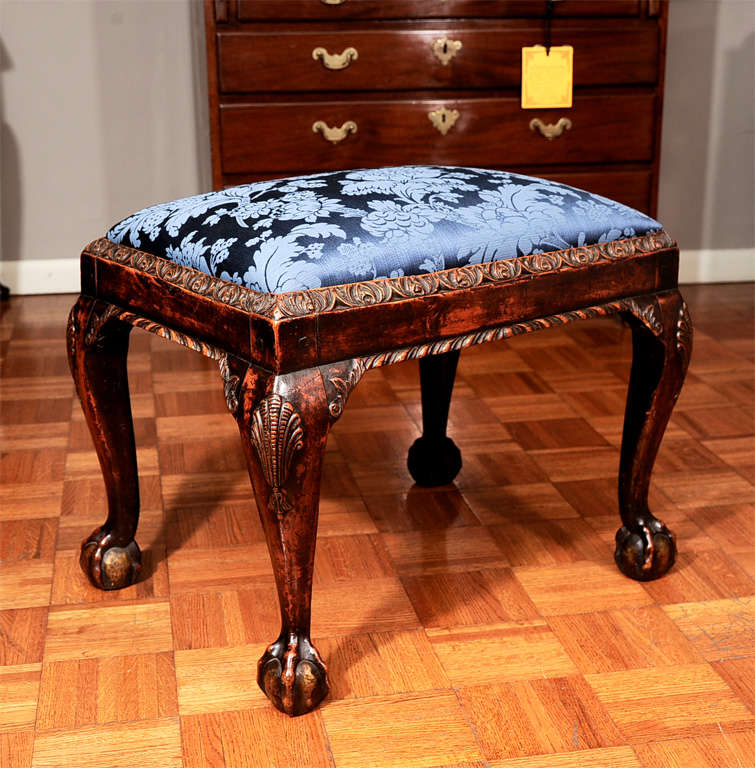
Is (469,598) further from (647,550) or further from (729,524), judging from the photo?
(729,524)

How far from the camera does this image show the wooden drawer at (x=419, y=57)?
219cm

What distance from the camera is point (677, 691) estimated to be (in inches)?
42.6

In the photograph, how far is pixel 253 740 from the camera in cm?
100

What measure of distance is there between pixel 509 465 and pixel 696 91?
65.5 inches

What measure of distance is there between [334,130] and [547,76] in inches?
18.7

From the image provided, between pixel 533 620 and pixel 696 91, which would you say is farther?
pixel 696 91

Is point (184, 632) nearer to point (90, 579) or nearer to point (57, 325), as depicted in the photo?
point (90, 579)

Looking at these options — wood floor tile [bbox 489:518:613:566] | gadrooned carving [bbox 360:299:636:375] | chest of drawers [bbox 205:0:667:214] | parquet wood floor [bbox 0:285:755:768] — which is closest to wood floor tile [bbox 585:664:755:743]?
parquet wood floor [bbox 0:285:755:768]

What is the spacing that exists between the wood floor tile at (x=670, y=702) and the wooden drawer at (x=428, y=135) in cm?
145

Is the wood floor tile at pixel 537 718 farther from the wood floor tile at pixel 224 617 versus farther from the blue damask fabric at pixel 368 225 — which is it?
the blue damask fabric at pixel 368 225

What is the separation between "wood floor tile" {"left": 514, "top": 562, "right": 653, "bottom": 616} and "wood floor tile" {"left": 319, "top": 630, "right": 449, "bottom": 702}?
17 centimetres

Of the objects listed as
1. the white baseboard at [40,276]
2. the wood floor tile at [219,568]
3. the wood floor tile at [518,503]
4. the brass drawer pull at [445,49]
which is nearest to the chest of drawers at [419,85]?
the brass drawer pull at [445,49]

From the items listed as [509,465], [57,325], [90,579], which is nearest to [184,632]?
[90,579]

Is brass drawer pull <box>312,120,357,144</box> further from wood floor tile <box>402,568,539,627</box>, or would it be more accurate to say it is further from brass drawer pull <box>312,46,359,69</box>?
wood floor tile <box>402,568,539,627</box>
